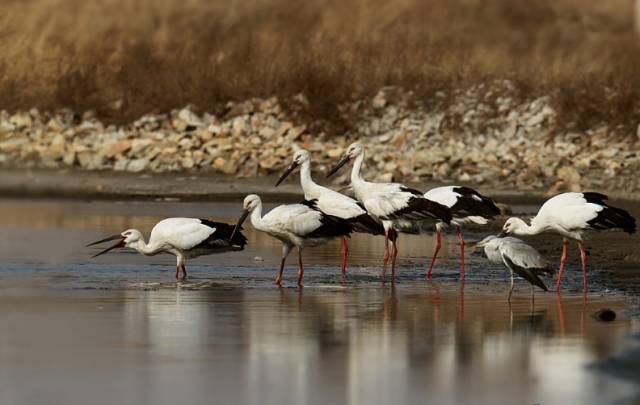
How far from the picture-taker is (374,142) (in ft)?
118

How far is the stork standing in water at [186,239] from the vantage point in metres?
16.9

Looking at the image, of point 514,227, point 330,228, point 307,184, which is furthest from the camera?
point 307,184

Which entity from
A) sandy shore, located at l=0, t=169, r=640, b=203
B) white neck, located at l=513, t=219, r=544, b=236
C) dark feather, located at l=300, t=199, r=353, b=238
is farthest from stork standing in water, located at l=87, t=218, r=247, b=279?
sandy shore, located at l=0, t=169, r=640, b=203

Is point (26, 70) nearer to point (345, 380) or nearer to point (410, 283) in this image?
point (410, 283)

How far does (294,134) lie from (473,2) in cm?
777

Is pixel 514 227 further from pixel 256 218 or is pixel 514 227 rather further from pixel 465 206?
pixel 256 218

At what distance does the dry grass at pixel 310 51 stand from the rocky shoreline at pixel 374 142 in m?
0.63

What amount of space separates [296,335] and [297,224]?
176 inches

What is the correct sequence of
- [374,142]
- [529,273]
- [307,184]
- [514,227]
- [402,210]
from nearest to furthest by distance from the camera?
1. [529,273]
2. [514,227]
3. [402,210]
4. [307,184]
5. [374,142]

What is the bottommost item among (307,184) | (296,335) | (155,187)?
(296,335)

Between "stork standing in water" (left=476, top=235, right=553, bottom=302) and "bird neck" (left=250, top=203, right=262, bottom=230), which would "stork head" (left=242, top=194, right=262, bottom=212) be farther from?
"stork standing in water" (left=476, top=235, right=553, bottom=302)

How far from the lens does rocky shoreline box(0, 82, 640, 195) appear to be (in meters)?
32.4

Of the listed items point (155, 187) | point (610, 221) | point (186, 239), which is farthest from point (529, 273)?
point (155, 187)

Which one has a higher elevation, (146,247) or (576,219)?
(576,219)
